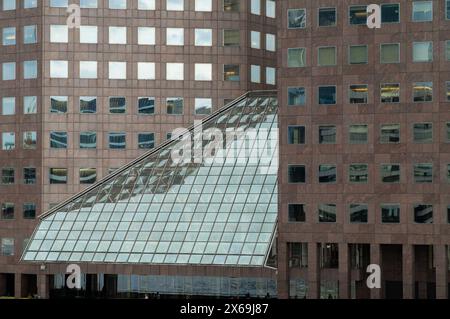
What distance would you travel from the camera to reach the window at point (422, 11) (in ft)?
221

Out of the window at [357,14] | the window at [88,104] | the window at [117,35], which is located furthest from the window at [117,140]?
the window at [357,14]

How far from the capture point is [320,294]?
2803 inches

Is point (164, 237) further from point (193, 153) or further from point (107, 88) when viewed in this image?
point (107, 88)

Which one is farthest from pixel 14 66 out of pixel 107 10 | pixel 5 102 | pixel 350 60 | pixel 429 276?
pixel 429 276

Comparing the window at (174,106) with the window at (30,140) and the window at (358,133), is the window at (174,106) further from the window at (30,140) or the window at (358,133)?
the window at (358,133)

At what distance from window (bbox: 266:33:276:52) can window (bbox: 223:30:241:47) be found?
11.9 feet

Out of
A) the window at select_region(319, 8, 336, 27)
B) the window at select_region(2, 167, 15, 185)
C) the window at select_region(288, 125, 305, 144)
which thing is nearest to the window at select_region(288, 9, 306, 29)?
the window at select_region(319, 8, 336, 27)

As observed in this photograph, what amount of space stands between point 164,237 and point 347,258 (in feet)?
50.1

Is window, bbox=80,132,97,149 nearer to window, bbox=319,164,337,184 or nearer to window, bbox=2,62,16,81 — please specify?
window, bbox=2,62,16,81

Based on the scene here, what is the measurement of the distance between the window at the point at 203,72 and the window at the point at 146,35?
4661 millimetres

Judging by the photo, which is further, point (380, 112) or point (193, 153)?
point (193, 153)

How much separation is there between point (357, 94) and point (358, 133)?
264cm

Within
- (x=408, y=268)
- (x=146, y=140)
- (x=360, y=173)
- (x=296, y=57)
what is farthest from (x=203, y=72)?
(x=408, y=268)

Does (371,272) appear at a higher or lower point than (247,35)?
lower
